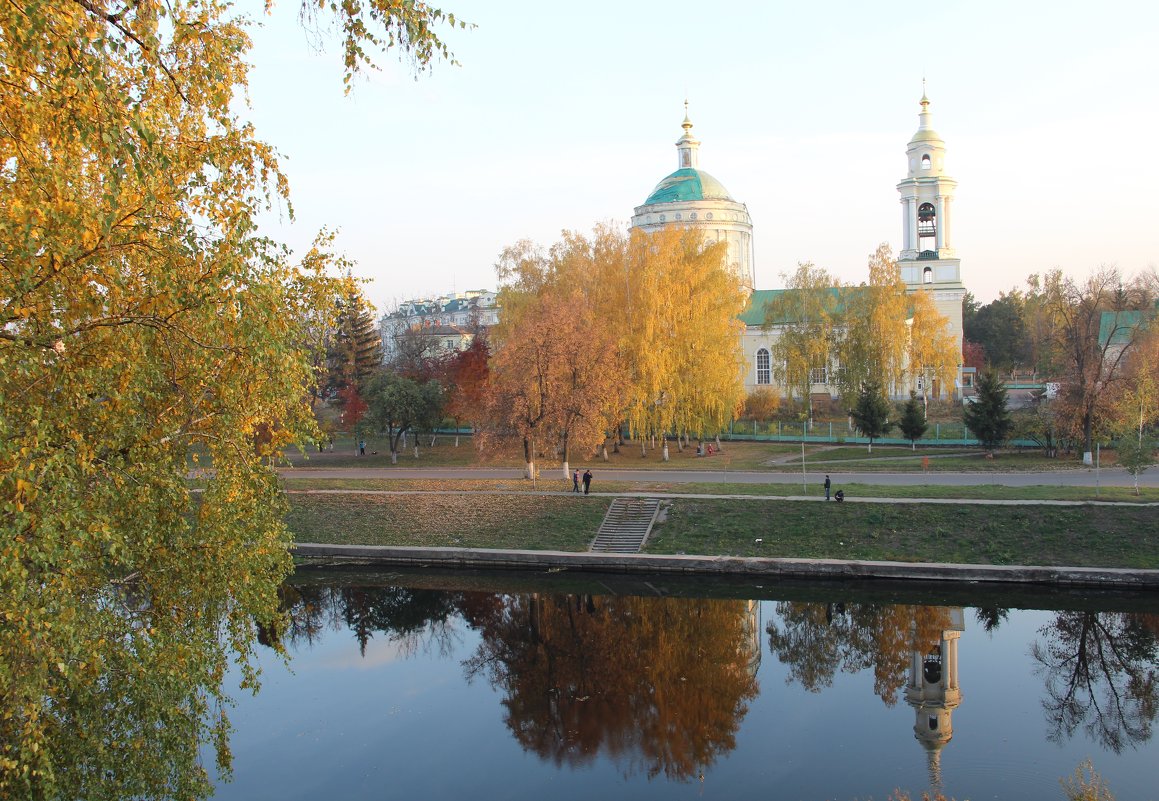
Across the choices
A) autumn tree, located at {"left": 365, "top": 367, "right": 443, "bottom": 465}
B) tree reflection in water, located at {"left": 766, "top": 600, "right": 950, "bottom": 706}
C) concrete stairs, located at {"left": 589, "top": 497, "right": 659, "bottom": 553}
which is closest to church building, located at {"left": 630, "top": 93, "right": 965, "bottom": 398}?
autumn tree, located at {"left": 365, "top": 367, "right": 443, "bottom": 465}

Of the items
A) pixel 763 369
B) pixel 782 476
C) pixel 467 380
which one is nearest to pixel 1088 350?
pixel 782 476

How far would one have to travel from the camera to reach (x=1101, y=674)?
1680 cm

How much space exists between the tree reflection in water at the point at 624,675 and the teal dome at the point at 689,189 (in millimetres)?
48246

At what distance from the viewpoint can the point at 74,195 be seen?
662cm

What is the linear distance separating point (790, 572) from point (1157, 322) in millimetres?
31891

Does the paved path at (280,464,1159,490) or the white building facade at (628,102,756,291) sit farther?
the white building facade at (628,102,756,291)

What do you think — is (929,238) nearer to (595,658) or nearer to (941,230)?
(941,230)

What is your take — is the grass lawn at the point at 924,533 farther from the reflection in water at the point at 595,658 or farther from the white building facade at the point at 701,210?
the white building facade at the point at 701,210

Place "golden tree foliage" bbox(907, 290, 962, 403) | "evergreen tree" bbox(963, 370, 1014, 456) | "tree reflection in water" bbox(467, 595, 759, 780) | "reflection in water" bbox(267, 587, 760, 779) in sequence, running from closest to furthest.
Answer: "tree reflection in water" bbox(467, 595, 759, 780), "reflection in water" bbox(267, 587, 760, 779), "evergreen tree" bbox(963, 370, 1014, 456), "golden tree foliage" bbox(907, 290, 962, 403)

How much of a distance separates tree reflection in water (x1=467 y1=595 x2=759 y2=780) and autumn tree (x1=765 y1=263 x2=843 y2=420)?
27.3 m

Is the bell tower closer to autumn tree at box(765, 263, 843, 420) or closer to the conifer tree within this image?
autumn tree at box(765, 263, 843, 420)

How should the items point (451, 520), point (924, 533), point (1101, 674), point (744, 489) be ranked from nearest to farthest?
point (1101, 674) → point (924, 533) → point (451, 520) → point (744, 489)

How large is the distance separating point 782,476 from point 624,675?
52.1 ft

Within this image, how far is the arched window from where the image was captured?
60062 mm
